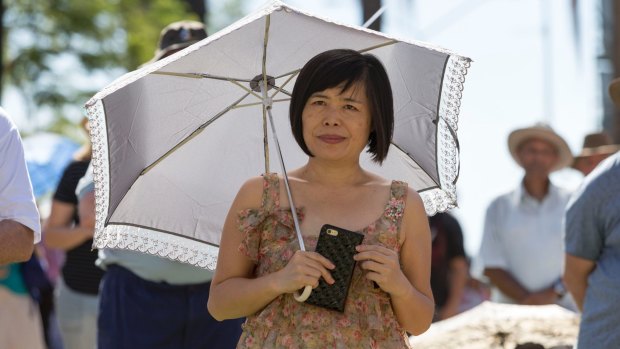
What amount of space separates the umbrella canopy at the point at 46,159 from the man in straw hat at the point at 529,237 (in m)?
3.16

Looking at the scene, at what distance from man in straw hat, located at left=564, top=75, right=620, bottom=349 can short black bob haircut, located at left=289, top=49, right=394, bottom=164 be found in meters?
1.77

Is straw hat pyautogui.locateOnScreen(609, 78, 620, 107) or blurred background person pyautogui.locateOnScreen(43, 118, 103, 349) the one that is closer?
straw hat pyautogui.locateOnScreen(609, 78, 620, 107)

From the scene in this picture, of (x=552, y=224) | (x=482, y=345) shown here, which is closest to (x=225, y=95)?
(x=482, y=345)

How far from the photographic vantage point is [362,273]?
435 centimetres

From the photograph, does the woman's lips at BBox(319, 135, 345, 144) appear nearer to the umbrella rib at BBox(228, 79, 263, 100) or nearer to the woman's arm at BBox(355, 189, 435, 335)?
the woman's arm at BBox(355, 189, 435, 335)

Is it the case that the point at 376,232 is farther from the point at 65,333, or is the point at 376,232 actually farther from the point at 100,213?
the point at 65,333

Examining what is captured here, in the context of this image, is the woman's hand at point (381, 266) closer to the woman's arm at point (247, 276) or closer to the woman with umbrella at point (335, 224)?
the woman with umbrella at point (335, 224)

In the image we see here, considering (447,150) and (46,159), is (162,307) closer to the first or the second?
(447,150)

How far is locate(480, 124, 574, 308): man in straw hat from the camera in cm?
968

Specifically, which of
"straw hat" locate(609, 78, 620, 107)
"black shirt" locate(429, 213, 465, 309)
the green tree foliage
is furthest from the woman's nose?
the green tree foliage

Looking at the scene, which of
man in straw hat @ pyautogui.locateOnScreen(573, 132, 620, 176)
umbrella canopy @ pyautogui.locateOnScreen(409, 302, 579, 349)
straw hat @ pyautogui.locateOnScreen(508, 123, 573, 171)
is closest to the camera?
umbrella canopy @ pyautogui.locateOnScreen(409, 302, 579, 349)

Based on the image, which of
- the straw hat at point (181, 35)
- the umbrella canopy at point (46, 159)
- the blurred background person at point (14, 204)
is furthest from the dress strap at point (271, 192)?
the umbrella canopy at point (46, 159)

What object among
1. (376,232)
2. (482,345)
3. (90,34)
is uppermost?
(90,34)

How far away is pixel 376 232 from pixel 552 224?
5496 mm
